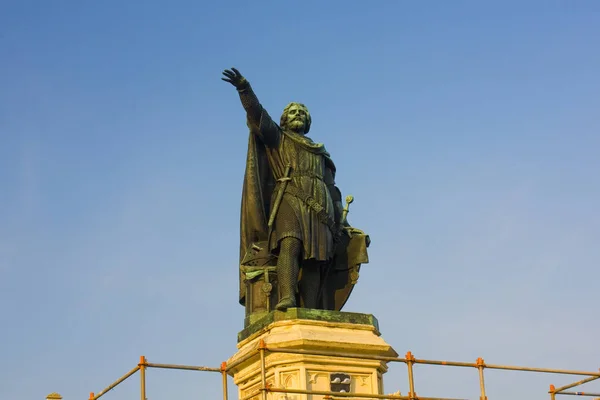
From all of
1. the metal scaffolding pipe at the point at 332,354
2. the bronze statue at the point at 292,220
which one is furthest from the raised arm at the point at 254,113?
the metal scaffolding pipe at the point at 332,354

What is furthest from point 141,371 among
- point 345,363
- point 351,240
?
point 351,240

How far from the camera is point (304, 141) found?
52.8 feet

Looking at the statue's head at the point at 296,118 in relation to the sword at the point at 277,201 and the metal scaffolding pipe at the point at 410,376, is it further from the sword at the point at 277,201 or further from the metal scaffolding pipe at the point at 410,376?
the metal scaffolding pipe at the point at 410,376

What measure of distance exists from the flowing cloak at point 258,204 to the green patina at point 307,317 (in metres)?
0.90

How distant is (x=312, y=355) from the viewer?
14.3m

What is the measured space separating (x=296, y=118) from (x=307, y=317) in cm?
325

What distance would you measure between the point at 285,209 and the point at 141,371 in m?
3.25

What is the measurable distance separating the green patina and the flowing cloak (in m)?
0.90

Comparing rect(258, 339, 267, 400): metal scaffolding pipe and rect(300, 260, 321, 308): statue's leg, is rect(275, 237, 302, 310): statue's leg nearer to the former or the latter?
rect(300, 260, 321, 308): statue's leg

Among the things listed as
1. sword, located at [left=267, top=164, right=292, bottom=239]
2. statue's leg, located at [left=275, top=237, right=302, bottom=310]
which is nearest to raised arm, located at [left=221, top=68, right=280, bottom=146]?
sword, located at [left=267, top=164, right=292, bottom=239]

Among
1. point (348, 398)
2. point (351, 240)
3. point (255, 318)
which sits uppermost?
point (351, 240)

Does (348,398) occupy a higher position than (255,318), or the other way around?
(255,318)

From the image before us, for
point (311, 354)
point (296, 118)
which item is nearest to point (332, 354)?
point (311, 354)

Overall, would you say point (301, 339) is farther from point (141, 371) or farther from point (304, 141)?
point (304, 141)
